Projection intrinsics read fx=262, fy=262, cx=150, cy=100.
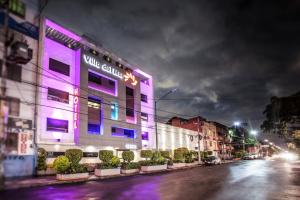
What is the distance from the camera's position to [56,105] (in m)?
32.2

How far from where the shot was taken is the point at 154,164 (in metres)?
36.4

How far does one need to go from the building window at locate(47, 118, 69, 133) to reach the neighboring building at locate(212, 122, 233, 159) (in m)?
69.7

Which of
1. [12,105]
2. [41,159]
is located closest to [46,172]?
[41,159]

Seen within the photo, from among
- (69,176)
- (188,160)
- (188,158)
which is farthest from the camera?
(188,158)

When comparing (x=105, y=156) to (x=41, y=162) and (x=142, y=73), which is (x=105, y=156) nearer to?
(x=41, y=162)

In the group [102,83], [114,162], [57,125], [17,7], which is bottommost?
[114,162]

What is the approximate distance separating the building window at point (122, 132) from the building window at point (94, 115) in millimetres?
3262

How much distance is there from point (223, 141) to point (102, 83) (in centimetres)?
6986

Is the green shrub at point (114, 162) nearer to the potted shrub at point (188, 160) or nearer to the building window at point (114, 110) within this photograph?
the building window at point (114, 110)

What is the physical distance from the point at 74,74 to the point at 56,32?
591 cm

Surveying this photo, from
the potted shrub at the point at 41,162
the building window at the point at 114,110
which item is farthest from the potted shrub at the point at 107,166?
the building window at the point at 114,110

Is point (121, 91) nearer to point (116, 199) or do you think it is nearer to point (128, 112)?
point (128, 112)

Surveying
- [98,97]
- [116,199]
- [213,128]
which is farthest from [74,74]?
[213,128]

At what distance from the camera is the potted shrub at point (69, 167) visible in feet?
78.4
